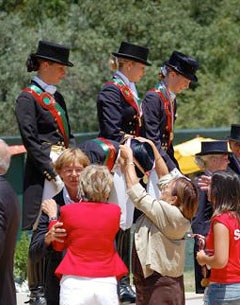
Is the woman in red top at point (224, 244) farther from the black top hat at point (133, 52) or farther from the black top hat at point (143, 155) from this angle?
the black top hat at point (133, 52)

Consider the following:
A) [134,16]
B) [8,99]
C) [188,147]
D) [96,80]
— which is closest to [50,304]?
[188,147]

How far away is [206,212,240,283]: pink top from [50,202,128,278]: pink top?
72cm

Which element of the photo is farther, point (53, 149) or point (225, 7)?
point (225, 7)

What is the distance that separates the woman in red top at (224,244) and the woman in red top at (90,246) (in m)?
0.65

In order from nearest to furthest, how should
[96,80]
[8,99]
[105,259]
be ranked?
[105,259] → [8,99] → [96,80]

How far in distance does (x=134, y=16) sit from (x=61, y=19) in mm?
2033

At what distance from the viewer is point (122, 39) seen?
26.1 m

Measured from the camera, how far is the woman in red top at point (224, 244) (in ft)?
19.6

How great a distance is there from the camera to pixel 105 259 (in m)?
5.64

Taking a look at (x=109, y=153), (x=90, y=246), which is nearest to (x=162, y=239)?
(x=90, y=246)

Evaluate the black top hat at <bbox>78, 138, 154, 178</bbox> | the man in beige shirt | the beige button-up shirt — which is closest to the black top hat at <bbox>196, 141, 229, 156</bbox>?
the black top hat at <bbox>78, 138, 154, 178</bbox>

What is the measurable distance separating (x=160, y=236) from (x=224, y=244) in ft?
1.35

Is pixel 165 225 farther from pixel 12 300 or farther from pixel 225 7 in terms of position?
pixel 225 7

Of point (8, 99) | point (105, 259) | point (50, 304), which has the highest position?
point (105, 259)
